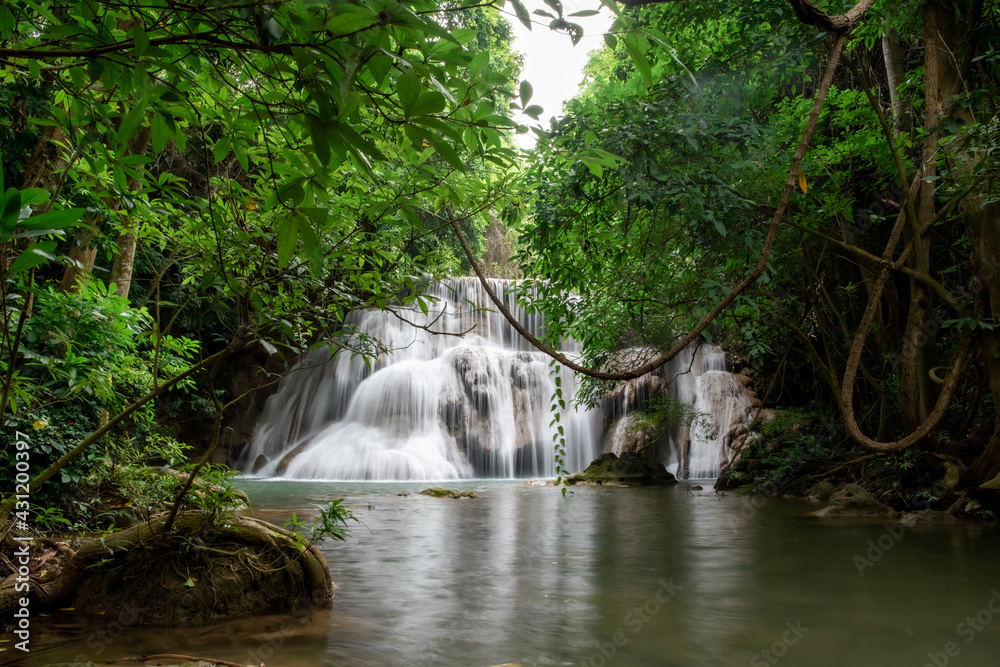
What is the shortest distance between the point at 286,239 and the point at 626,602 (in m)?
3.94

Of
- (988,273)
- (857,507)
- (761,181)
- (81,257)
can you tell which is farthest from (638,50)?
(857,507)

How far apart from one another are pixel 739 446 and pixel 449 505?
19.6ft

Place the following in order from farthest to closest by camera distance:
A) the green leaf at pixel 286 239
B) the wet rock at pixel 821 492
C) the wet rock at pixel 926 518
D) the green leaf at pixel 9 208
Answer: the wet rock at pixel 821 492 < the wet rock at pixel 926 518 < the green leaf at pixel 286 239 < the green leaf at pixel 9 208

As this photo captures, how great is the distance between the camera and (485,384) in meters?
17.9

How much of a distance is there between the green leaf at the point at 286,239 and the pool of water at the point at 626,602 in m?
2.69

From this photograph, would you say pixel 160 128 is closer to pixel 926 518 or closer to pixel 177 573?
pixel 177 573

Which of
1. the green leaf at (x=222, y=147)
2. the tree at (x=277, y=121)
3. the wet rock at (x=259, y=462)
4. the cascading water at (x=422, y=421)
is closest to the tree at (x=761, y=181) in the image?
the tree at (x=277, y=121)

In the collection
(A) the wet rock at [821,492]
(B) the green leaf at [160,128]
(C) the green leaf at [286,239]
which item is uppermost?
(B) the green leaf at [160,128]

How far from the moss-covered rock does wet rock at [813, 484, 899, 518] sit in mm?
5056

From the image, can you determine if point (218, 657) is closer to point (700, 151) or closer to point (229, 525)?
point (229, 525)

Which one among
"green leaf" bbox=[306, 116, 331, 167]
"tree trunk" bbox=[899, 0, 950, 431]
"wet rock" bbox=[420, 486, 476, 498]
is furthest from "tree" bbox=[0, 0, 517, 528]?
"wet rock" bbox=[420, 486, 476, 498]

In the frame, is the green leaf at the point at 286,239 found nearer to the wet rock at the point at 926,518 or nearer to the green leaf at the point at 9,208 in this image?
the green leaf at the point at 9,208

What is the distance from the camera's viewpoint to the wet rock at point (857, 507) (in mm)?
8234

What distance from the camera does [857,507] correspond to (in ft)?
27.4
